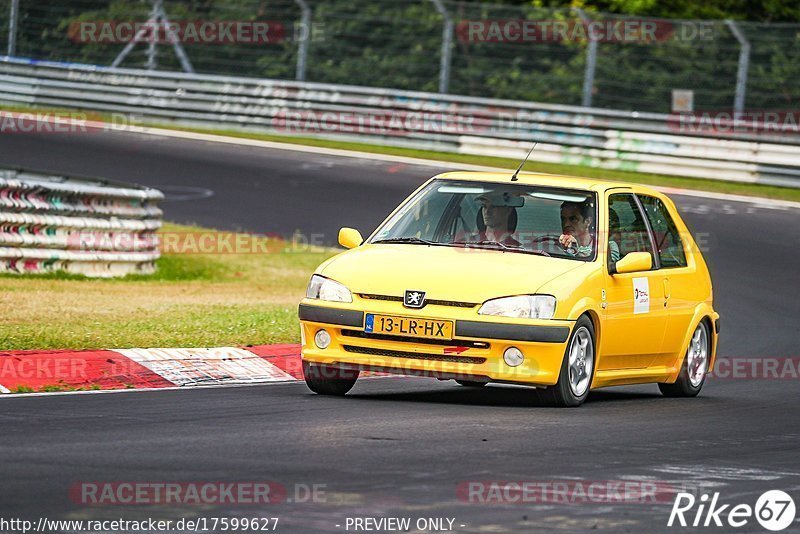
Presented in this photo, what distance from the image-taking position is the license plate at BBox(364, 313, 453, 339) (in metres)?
9.55

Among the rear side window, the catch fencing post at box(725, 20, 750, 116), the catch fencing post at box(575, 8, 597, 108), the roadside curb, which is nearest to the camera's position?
the roadside curb

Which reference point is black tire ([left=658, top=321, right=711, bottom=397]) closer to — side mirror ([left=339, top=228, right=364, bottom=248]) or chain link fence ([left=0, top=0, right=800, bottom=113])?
side mirror ([left=339, top=228, right=364, bottom=248])

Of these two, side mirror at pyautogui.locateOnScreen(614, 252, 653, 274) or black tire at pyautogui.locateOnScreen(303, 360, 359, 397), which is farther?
side mirror at pyautogui.locateOnScreen(614, 252, 653, 274)

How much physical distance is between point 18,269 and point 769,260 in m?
9.26

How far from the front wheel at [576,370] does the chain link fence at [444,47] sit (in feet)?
59.3

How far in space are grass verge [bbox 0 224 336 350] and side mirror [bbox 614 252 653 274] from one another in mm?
3355

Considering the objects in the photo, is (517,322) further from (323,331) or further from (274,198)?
(274,198)

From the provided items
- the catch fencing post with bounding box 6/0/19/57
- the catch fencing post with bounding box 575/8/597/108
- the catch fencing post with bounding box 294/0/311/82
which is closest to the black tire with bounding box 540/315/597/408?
the catch fencing post with bounding box 575/8/597/108

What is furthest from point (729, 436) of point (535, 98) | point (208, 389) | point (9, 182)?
point (535, 98)

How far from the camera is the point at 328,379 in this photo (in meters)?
10.2

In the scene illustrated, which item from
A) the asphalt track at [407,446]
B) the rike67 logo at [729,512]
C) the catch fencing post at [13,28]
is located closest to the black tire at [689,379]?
the asphalt track at [407,446]

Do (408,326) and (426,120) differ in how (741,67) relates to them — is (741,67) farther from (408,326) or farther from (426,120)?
(408,326)

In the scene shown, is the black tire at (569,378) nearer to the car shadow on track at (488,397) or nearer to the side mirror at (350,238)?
the car shadow on track at (488,397)

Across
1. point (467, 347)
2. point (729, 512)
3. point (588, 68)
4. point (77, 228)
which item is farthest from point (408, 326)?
point (588, 68)
